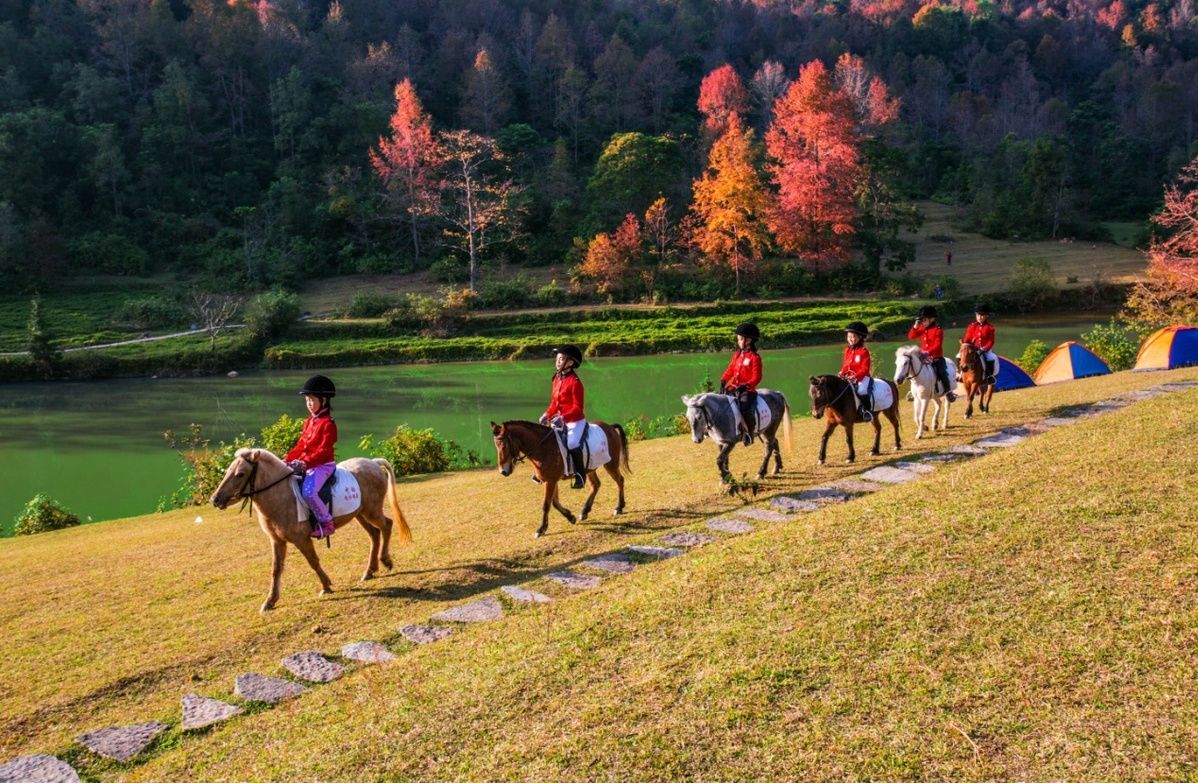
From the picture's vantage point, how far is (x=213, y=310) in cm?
4044

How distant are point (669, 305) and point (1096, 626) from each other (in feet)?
121

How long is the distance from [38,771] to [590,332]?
33617 millimetres

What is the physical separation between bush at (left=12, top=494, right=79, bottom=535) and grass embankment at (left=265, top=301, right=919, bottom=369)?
2156cm

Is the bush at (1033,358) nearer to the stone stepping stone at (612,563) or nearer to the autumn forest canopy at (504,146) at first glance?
the stone stepping stone at (612,563)

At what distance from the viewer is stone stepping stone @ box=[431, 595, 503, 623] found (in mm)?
7078

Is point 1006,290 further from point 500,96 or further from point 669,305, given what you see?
point 500,96

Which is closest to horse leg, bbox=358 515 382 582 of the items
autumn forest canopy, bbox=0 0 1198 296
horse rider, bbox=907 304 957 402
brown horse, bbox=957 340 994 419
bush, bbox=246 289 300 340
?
horse rider, bbox=907 304 957 402

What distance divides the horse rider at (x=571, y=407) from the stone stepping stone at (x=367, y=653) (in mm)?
3949

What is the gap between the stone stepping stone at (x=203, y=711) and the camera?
222 inches

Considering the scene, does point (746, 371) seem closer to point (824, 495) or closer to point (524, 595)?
point (824, 495)

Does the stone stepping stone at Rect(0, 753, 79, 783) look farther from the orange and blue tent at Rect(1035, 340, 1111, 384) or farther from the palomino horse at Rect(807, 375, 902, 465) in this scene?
the orange and blue tent at Rect(1035, 340, 1111, 384)

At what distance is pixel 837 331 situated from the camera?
1438 inches

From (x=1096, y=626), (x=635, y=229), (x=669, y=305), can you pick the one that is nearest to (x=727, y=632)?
(x=1096, y=626)

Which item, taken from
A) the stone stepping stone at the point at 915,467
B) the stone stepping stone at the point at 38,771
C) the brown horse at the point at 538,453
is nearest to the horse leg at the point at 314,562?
the brown horse at the point at 538,453
